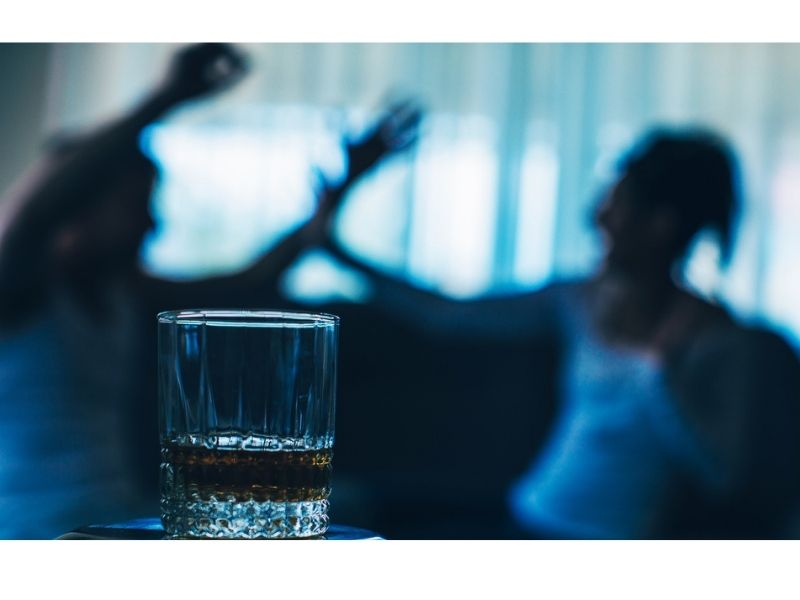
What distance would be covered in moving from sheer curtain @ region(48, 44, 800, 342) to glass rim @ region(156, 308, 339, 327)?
1830 millimetres

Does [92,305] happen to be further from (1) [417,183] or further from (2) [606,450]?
(2) [606,450]

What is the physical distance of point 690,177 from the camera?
238 centimetres

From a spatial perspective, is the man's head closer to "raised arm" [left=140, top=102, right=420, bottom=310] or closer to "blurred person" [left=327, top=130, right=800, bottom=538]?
"blurred person" [left=327, top=130, right=800, bottom=538]

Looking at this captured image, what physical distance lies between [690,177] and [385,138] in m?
0.67

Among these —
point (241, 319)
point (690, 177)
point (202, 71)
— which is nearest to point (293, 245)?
point (202, 71)

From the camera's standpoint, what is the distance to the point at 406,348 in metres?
2.33

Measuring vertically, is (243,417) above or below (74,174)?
below

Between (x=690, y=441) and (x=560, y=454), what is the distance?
28cm

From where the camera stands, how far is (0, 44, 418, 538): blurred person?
7.43ft
